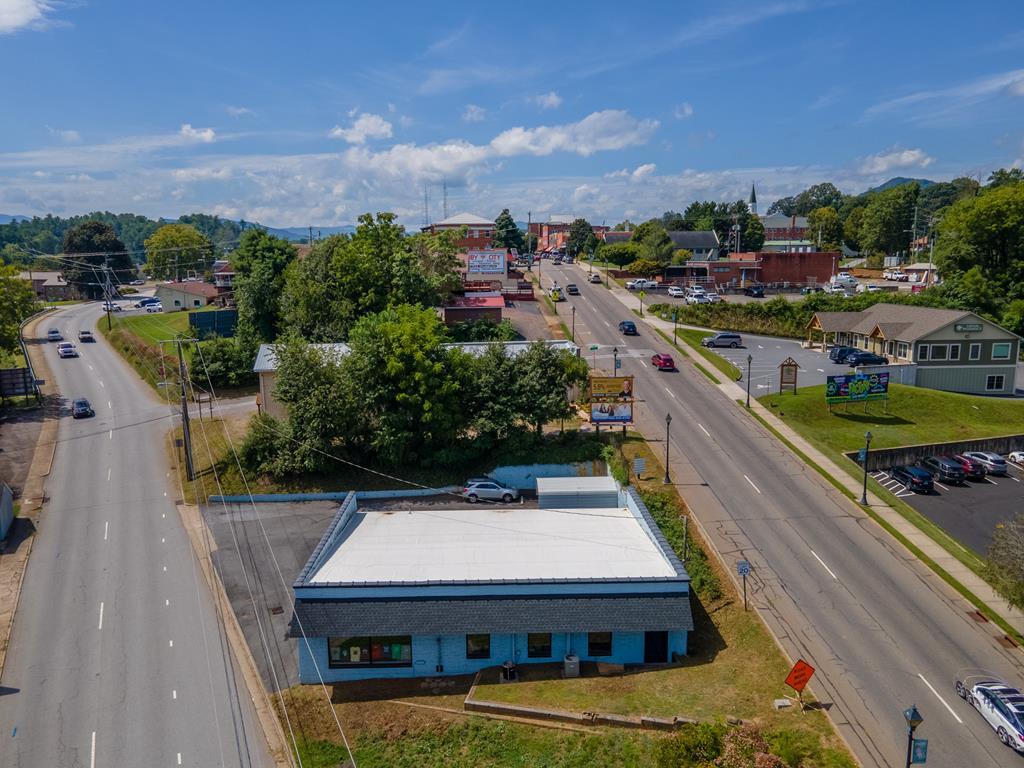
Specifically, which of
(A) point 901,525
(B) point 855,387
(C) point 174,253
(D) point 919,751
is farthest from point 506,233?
(D) point 919,751

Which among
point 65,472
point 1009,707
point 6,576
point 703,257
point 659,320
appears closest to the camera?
point 1009,707

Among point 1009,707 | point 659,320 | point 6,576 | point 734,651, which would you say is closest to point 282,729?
point 734,651

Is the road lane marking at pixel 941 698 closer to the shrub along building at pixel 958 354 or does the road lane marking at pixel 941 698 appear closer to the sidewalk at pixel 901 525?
the sidewalk at pixel 901 525

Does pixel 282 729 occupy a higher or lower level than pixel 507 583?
lower

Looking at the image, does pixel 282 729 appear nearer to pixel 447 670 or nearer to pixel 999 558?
pixel 447 670

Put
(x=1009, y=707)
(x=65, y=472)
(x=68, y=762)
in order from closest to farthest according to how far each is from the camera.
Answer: (x=1009, y=707)
(x=68, y=762)
(x=65, y=472)

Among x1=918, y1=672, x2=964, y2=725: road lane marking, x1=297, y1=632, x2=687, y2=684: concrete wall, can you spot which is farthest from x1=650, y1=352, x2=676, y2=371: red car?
x1=918, y1=672, x2=964, y2=725: road lane marking

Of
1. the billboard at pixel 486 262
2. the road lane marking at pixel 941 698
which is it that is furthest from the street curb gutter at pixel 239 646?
the billboard at pixel 486 262
